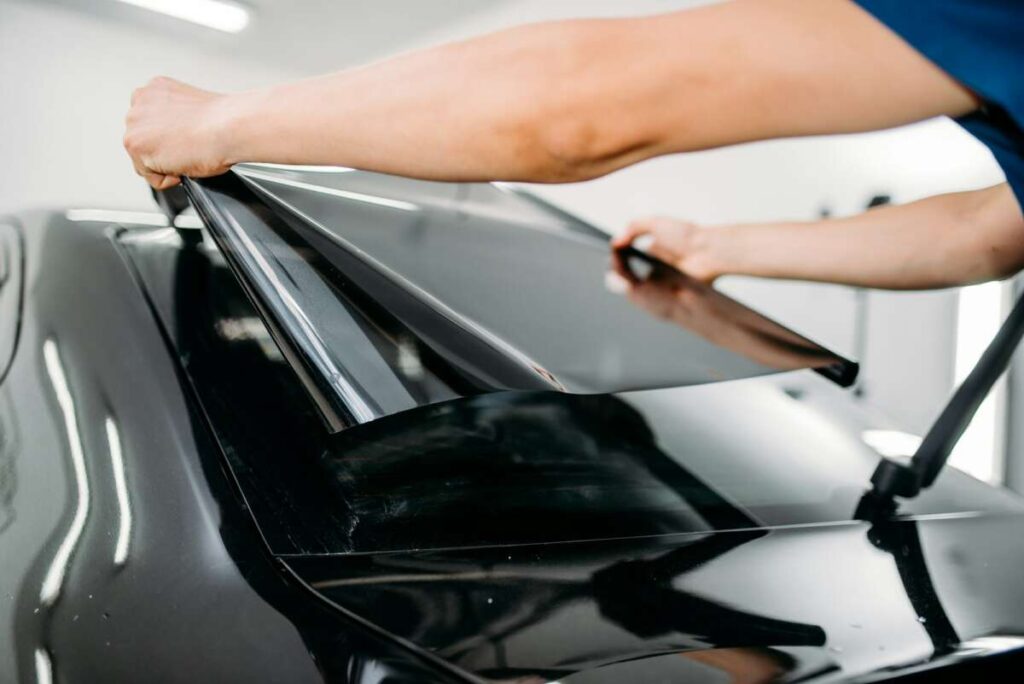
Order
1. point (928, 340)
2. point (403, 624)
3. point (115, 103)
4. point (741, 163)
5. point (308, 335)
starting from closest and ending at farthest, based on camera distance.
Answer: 1. point (403, 624)
2. point (308, 335)
3. point (928, 340)
4. point (741, 163)
5. point (115, 103)

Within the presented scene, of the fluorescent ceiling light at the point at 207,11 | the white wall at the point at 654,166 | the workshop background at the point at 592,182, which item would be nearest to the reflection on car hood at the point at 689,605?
the workshop background at the point at 592,182

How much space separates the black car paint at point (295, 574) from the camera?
0.45 metres

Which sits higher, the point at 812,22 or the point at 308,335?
the point at 812,22

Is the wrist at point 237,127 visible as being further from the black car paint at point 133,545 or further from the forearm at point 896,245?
the forearm at point 896,245

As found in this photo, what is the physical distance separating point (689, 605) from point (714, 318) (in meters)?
0.35

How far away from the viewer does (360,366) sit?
56 centimetres

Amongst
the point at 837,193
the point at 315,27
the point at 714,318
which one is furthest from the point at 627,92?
the point at 315,27

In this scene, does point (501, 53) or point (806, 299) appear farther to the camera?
point (806, 299)

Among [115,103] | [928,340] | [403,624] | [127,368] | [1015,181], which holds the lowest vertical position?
[928,340]

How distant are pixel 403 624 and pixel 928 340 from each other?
4946 mm

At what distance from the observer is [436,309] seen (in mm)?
611

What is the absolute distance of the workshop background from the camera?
4480 millimetres

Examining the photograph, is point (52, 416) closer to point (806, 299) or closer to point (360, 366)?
point (360, 366)

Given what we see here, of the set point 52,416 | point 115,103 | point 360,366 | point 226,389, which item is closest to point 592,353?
point 360,366
